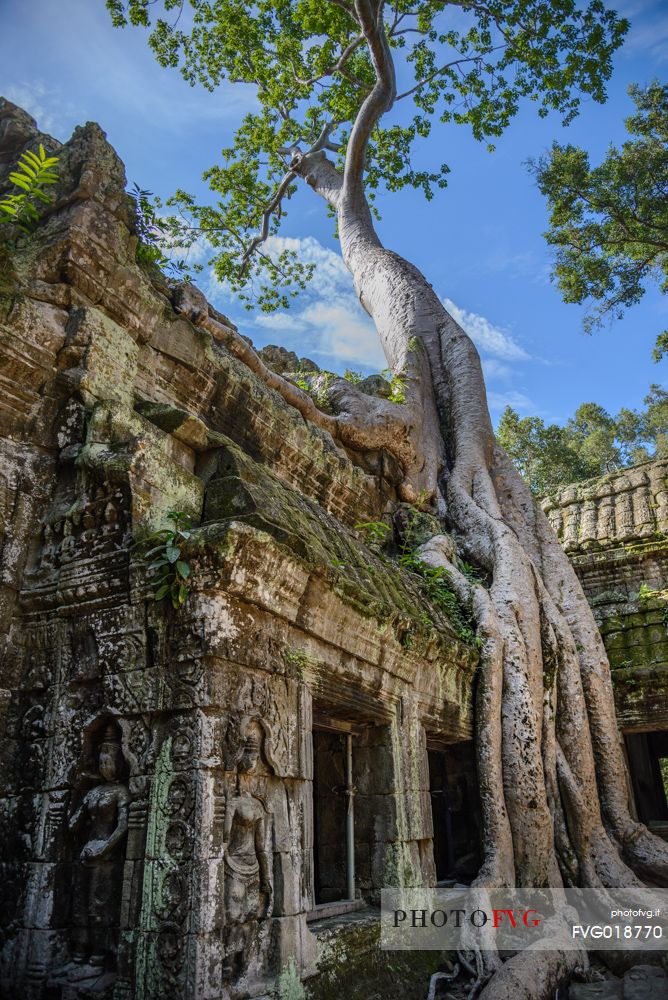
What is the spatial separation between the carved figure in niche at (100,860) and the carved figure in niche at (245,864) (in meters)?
0.42

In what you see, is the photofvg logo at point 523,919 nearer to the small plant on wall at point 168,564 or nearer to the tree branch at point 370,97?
the small plant on wall at point 168,564

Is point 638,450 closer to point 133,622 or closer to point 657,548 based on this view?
point 657,548

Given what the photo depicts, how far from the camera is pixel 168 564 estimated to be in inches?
112

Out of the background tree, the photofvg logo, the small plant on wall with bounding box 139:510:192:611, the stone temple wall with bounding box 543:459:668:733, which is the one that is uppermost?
the background tree

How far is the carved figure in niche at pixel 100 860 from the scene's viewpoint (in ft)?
8.54

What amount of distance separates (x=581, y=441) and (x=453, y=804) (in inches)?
762

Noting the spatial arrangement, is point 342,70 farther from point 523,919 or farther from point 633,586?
point 523,919

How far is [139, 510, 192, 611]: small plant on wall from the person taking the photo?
279 cm

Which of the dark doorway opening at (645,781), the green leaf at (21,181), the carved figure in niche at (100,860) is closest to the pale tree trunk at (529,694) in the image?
the carved figure in niche at (100,860)

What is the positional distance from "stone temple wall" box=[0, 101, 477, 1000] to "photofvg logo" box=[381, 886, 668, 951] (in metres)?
0.20

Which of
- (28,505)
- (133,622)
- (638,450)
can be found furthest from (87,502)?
(638,450)

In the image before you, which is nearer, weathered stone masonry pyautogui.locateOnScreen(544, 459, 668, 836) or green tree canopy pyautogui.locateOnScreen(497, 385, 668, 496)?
weathered stone masonry pyautogui.locateOnScreen(544, 459, 668, 836)

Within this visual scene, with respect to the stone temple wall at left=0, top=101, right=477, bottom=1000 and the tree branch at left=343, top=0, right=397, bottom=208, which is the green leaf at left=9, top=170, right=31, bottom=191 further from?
the tree branch at left=343, top=0, right=397, bottom=208

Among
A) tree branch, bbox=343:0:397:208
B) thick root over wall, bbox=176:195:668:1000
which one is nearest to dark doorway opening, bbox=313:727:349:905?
thick root over wall, bbox=176:195:668:1000
